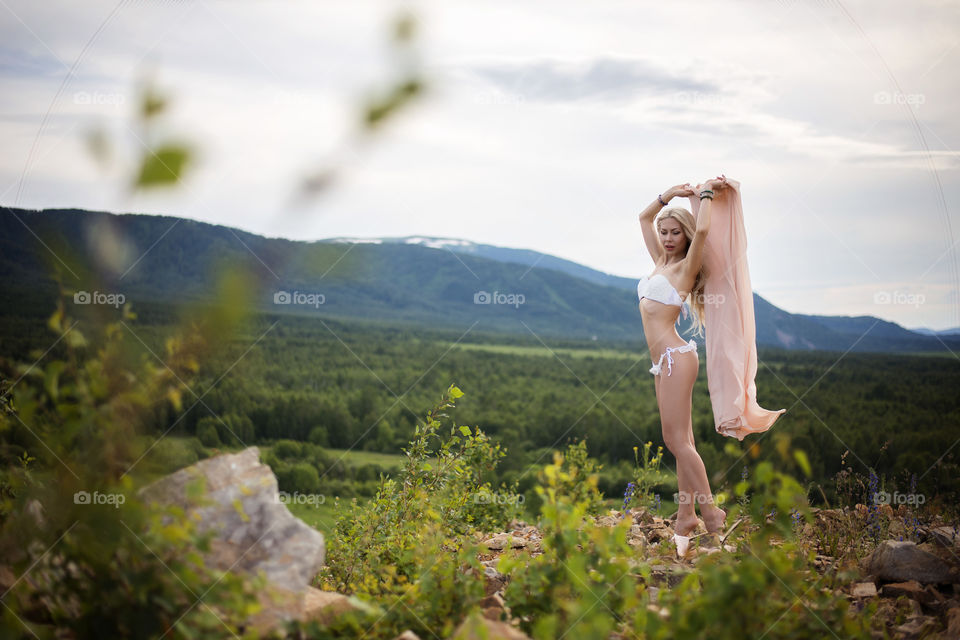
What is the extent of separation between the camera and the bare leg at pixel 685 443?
5055 millimetres

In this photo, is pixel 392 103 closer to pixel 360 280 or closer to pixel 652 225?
pixel 360 280

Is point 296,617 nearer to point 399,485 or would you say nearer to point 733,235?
point 399,485

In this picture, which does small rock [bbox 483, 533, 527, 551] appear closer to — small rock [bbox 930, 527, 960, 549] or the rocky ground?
the rocky ground

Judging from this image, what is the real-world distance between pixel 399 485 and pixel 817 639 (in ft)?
11.4

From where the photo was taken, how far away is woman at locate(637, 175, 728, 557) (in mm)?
5051

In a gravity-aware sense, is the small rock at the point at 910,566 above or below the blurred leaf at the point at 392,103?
below

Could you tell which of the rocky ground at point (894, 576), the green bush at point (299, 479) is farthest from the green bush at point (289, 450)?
the rocky ground at point (894, 576)

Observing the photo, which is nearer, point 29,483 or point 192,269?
point 192,269

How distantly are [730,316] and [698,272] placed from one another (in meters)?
0.42

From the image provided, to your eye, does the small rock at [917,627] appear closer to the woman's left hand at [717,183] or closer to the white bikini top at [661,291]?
the white bikini top at [661,291]

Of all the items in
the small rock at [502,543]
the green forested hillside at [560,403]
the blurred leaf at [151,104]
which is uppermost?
the blurred leaf at [151,104]

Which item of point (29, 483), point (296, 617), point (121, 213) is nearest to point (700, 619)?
point (296, 617)

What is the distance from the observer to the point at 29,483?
297 cm

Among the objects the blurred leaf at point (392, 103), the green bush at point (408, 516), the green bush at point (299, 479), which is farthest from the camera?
the green bush at point (299, 479)
